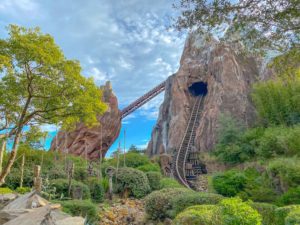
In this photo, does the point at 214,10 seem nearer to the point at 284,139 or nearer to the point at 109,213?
the point at 109,213

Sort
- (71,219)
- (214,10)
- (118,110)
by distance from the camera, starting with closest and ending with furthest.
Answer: (71,219) → (214,10) → (118,110)

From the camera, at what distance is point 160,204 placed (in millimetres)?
8070

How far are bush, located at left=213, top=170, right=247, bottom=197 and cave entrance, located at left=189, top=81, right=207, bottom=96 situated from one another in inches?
742

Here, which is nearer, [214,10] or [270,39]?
[214,10]

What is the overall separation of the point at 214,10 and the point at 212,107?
19.0m

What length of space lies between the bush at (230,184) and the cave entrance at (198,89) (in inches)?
742

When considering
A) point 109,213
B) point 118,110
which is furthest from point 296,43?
point 118,110

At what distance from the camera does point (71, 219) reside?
9.85 feet

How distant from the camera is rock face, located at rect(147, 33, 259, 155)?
22875 millimetres

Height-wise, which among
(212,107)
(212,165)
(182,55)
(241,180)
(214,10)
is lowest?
(241,180)

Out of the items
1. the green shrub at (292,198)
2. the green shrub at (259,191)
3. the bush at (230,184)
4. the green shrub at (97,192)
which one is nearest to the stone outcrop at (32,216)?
the green shrub at (292,198)

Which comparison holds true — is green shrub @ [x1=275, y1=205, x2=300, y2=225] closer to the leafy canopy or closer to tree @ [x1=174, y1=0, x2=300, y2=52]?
tree @ [x1=174, y1=0, x2=300, y2=52]

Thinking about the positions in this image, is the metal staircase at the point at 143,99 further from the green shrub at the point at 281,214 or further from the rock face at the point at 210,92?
the green shrub at the point at 281,214

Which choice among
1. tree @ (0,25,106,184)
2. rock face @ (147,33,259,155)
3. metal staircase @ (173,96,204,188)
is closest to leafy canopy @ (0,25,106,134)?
tree @ (0,25,106,184)
